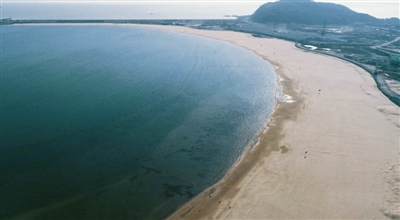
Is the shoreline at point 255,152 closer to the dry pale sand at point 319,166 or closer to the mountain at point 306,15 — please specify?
the dry pale sand at point 319,166

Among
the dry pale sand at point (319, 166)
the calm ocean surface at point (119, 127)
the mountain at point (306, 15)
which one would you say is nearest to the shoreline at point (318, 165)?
the dry pale sand at point (319, 166)

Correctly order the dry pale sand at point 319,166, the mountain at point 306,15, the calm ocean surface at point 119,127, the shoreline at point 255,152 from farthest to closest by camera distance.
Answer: the mountain at point 306,15
the calm ocean surface at point 119,127
the shoreline at point 255,152
the dry pale sand at point 319,166

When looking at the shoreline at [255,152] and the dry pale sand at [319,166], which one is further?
the shoreline at [255,152]

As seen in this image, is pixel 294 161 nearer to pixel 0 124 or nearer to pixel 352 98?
pixel 352 98

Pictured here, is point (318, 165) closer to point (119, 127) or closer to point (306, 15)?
point (119, 127)

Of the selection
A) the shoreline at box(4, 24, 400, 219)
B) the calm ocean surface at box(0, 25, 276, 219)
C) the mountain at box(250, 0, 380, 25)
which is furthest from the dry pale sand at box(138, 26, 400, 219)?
the mountain at box(250, 0, 380, 25)

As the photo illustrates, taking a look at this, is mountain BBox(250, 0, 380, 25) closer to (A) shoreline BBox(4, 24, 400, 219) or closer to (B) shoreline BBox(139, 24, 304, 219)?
(A) shoreline BBox(4, 24, 400, 219)

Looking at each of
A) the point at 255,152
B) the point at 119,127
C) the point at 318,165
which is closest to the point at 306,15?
the point at 255,152
